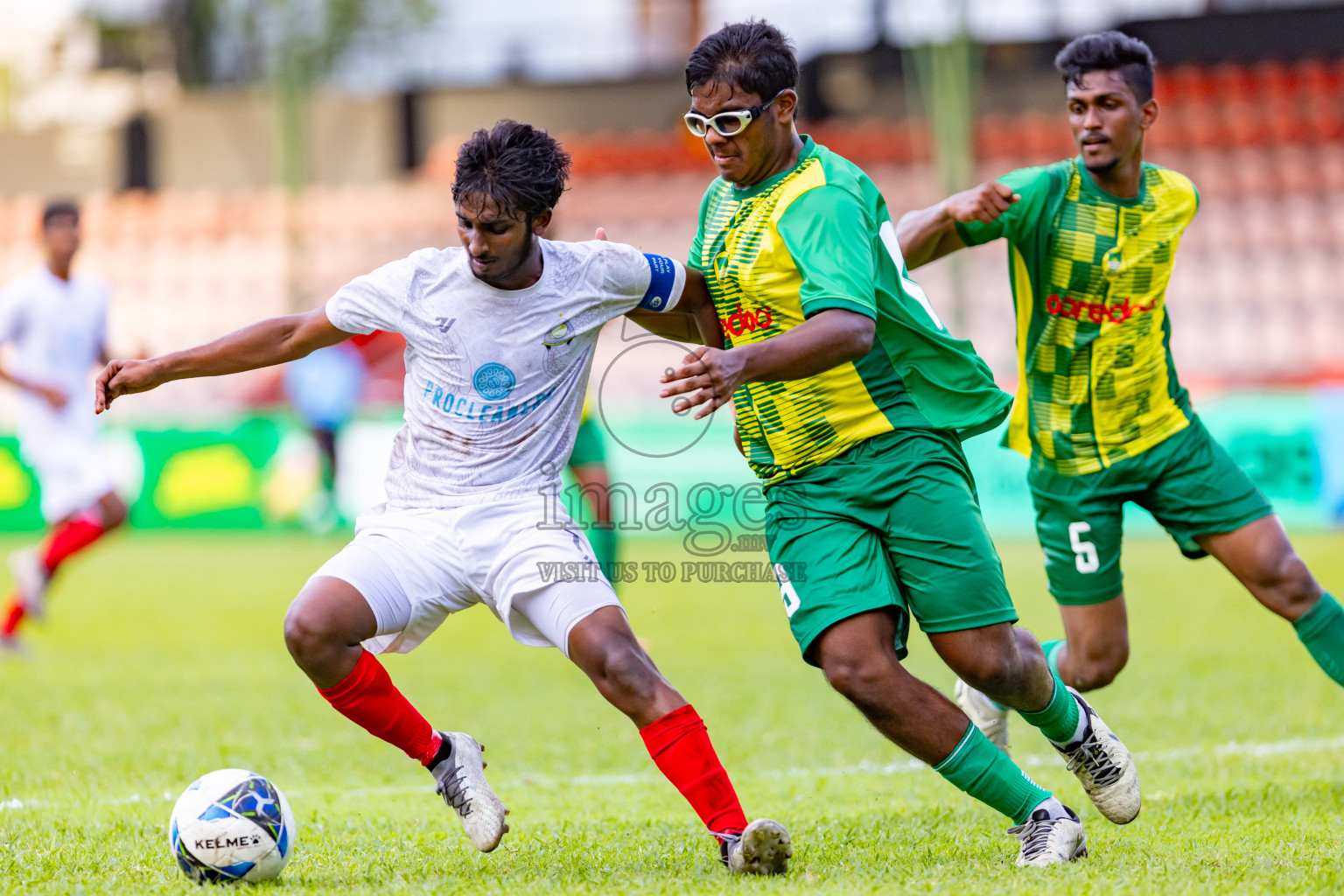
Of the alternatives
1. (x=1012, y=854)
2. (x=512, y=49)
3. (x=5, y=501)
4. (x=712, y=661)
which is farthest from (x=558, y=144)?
(x=512, y=49)

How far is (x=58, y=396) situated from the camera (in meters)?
8.93

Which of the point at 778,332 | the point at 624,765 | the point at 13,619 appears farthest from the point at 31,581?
the point at 778,332

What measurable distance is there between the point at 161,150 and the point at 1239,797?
29447mm

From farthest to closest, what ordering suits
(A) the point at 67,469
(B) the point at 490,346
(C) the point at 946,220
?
1. (A) the point at 67,469
2. (C) the point at 946,220
3. (B) the point at 490,346

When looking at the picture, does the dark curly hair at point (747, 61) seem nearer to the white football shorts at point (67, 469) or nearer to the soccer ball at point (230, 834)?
the soccer ball at point (230, 834)

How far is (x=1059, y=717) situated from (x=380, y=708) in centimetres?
196

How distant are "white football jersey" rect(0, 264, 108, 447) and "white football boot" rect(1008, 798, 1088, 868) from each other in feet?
23.3

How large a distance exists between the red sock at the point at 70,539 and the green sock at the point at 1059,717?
6.65 meters

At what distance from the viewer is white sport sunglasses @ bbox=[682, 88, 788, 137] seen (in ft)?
13.1

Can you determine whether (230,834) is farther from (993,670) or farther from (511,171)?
(993,670)

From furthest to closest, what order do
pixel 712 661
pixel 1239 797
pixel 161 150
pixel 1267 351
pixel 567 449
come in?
pixel 161 150, pixel 1267 351, pixel 712 661, pixel 1239 797, pixel 567 449

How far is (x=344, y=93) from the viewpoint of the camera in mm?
30047

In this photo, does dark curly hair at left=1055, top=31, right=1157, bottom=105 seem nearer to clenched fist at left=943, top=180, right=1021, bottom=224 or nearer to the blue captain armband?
clenched fist at left=943, top=180, right=1021, bottom=224

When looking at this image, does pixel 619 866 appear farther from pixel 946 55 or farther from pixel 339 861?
pixel 946 55
